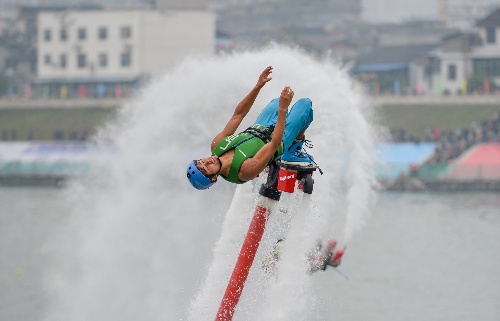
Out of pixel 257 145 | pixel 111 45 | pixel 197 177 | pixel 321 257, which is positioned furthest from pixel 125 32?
pixel 197 177

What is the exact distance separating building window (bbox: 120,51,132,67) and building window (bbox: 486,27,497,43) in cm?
3418

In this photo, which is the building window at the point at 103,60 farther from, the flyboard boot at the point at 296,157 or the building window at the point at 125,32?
the flyboard boot at the point at 296,157

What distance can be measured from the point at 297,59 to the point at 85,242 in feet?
30.5

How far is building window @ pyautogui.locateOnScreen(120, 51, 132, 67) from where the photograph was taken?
416 feet

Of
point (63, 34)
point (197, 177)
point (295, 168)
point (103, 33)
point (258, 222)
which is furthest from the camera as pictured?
point (63, 34)

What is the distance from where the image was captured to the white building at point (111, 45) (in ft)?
408

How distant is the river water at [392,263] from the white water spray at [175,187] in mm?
613

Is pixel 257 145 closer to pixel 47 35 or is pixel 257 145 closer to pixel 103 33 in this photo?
pixel 103 33

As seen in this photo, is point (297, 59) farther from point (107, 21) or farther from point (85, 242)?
point (107, 21)

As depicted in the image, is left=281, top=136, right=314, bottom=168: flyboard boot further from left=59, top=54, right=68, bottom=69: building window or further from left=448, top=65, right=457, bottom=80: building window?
left=59, top=54, right=68, bottom=69: building window

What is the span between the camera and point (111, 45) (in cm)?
12788

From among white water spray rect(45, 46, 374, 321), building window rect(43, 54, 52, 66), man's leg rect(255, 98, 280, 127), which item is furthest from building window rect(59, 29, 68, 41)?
man's leg rect(255, 98, 280, 127)

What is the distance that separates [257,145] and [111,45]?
110782 mm

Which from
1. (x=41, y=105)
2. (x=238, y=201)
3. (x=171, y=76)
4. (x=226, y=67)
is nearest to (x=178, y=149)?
(x=171, y=76)
